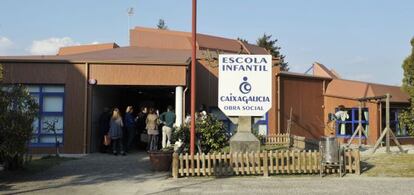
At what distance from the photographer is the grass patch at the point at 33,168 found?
43.0 ft

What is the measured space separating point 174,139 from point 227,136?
1580 millimetres

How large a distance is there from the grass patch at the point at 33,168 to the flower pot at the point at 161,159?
3.06 metres

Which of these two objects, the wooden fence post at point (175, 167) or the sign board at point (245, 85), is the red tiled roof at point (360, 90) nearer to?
the sign board at point (245, 85)

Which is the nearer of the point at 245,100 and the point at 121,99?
the point at 245,100

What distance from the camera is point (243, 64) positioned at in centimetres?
1502

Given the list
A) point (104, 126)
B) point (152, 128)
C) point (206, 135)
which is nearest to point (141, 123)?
point (104, 126)

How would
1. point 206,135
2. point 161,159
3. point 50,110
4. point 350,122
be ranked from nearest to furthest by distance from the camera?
point 161,159
point 206,135
point 50,110
point 350,122

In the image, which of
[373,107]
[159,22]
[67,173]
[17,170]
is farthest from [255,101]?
[159,22]

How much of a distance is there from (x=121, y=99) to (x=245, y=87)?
A: 1363cm

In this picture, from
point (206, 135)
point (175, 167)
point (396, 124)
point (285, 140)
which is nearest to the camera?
point (175, 167)

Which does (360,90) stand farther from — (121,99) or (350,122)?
(121,99)

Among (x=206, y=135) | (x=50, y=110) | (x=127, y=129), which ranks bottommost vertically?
(x=206, y=135)

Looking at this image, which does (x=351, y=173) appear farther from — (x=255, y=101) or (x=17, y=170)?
(x=17, y=170)

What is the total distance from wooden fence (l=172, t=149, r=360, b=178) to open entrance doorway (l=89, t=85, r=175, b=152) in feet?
24.6
